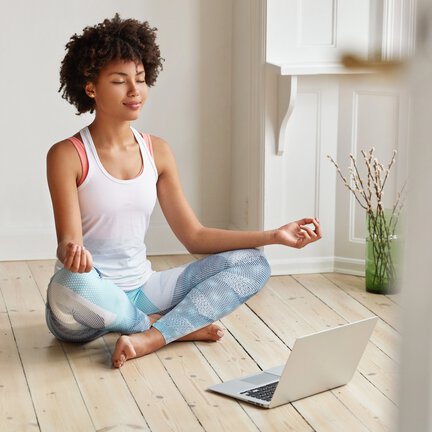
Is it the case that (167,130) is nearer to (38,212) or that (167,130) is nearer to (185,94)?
(185,94)

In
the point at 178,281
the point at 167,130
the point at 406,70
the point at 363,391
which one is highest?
the point at 406,70

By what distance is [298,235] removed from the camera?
101 inches

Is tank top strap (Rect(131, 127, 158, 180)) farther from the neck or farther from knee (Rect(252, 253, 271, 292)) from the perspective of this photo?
knee (Rect(252, 253, 271, 292))

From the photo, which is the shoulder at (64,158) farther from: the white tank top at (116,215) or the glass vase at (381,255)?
the glass vase at (381,255)

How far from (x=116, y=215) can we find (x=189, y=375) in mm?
507

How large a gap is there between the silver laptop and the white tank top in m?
0.52

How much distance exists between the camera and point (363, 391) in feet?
7.69

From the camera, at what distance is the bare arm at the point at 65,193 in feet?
8.14

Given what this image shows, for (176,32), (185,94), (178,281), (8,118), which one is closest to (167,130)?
(185,94)

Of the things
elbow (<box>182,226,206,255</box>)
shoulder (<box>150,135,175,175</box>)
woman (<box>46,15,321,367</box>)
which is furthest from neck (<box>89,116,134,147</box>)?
elbow (<box>182,226,206,255</box>)

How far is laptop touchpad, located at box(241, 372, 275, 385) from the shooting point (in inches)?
93.1

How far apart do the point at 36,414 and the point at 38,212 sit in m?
1.56

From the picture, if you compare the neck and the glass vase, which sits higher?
the neck

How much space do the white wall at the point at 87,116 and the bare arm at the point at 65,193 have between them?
1044mm
